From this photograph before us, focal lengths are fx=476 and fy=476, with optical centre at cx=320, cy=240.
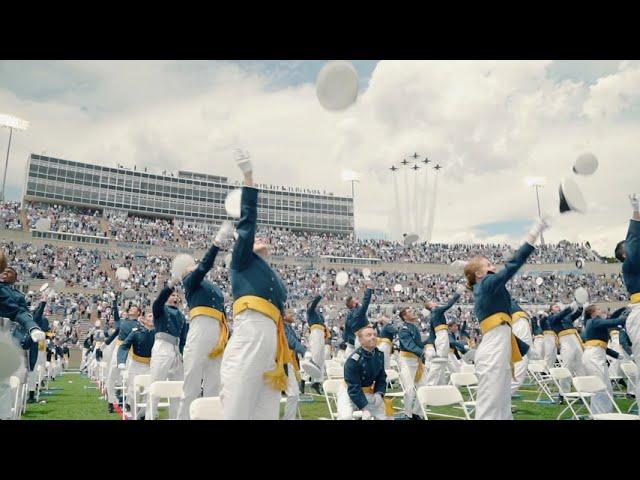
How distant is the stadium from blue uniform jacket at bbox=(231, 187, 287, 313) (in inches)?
0.5

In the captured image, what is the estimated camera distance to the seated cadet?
5.38 metres

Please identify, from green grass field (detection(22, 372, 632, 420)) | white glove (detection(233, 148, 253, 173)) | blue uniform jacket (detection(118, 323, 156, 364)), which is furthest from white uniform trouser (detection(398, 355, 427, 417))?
white glove (detection(233, 148, 253, 173))

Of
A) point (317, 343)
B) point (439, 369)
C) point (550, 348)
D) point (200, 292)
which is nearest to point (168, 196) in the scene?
point (317, 343)

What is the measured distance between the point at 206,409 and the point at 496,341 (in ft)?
10.0

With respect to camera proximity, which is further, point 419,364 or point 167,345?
point 419,364

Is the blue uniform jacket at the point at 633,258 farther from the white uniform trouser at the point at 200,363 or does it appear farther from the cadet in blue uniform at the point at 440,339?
the white uniform trouser at the point at 200,363

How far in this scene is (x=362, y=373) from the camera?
566 cm

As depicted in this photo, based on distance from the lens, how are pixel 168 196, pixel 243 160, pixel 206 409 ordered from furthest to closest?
pixel 168 196 < pixel 206 409 < pixel 243 160

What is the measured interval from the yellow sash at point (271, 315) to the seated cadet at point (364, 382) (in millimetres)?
1455

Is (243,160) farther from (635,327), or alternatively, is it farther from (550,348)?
(550,348)

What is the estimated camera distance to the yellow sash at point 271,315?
4.05 m

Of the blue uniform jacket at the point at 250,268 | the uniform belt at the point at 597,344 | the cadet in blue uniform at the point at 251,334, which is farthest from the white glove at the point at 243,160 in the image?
the uniform belt at the point at 597,344

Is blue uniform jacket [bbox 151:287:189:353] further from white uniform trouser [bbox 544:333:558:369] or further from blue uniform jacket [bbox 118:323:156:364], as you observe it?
white uniform trouser [bbox 544:333:558:369]
